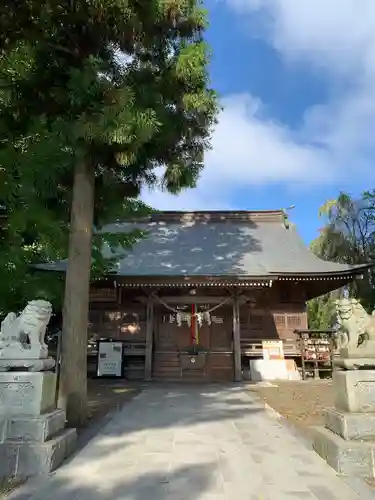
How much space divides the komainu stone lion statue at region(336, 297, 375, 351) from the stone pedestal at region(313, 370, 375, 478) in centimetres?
31

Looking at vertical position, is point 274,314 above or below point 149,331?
above

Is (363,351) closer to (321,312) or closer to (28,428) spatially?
(28,428)

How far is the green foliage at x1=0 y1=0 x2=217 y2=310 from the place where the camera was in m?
5.77

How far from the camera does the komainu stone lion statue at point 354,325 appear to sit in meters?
4.24

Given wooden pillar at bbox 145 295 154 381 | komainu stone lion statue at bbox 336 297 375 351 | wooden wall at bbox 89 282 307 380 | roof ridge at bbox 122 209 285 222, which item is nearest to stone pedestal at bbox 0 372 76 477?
komainu stone lion statue at bbox 336 297 375 351

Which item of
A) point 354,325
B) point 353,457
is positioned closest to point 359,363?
point 354,325

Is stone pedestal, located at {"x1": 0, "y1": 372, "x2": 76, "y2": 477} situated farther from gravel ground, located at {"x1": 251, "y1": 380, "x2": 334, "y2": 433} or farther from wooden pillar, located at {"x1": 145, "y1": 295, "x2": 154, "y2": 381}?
wooden pillar, located at {"x1": 145, "y1": 295, "x2": 154, "y2": 381}

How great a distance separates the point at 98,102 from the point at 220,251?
399 inches

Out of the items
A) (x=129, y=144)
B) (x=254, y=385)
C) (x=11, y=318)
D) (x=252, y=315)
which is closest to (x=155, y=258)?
(x=252, y=315)

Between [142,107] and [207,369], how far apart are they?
30.7 ft

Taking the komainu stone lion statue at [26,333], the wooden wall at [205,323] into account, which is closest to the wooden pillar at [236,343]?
the wooden wall at [205,323]

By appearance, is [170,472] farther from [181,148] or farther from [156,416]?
[181,148]

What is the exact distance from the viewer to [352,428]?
12.8 ft

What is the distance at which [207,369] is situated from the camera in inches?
508
